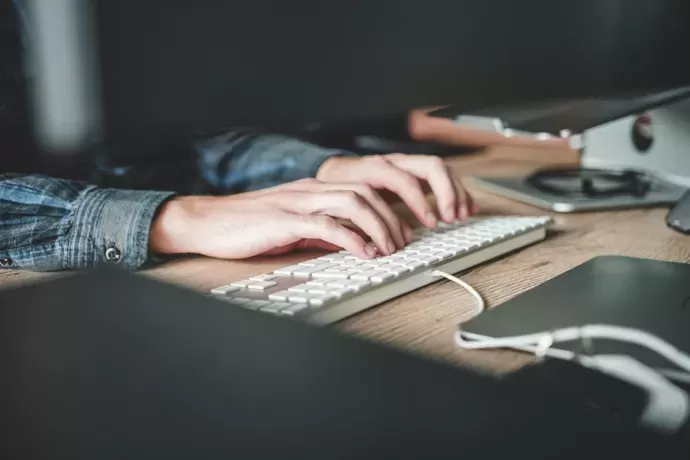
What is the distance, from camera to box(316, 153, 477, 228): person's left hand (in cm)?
78


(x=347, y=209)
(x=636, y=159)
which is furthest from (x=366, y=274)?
(x=636, y=159)

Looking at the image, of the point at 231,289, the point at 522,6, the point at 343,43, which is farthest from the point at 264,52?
the point at 522,6

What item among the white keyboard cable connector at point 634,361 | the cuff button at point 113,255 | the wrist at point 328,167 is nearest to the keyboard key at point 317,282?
the white keyboard cable connector at point 634,361

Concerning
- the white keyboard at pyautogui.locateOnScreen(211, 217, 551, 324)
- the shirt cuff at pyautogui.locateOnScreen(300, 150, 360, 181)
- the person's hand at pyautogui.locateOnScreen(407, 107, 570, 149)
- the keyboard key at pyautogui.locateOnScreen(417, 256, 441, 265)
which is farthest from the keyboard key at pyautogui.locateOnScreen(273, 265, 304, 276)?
the person's hand at pyautogui.locateOnScreen(407, 107, 570, 149)

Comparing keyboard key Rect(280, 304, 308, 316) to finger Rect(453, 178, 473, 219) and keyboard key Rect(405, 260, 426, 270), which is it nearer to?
keyboard key Rect(405, 260, 426, 270)

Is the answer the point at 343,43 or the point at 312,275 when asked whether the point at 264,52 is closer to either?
the point at 343,43

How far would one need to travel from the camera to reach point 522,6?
778 mm

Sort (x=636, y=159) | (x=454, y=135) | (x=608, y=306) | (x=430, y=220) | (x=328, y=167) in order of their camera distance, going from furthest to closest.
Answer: (x=454, y=135) → (x=636, y=159) → (x=328, y=167) → (x=430, y=220) → (x=608, y=306)

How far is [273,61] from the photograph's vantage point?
0.45 m

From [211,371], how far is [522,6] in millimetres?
623

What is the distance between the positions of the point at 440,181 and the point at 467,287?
0.75 ft

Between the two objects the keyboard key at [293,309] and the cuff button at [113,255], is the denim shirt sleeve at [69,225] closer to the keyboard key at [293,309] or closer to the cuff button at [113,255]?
the cuff button at [113,255]

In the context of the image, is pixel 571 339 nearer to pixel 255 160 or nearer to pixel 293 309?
pixel 293 309

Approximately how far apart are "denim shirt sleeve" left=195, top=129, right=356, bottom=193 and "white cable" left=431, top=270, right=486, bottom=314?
1.30 ft
